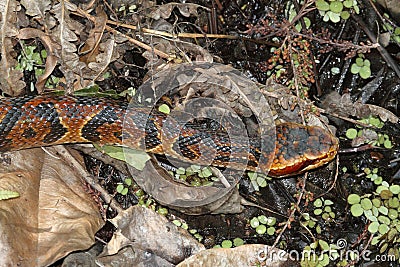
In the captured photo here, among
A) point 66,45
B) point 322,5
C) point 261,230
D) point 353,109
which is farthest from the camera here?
point 322,5

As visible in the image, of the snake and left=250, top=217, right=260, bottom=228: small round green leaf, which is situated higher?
the snake

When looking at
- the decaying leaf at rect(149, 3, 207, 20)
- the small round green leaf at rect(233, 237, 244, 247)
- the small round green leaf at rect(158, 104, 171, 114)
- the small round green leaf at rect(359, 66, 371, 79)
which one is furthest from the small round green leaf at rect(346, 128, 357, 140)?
the decaying leaf at rect(149, 3, 207, 20)

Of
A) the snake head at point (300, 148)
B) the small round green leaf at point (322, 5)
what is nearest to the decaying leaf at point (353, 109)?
the snake head at point (300, 148)

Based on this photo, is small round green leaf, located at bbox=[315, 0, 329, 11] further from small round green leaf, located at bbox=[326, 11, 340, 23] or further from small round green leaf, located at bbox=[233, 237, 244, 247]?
small round green leaf, located at bbox=[233, 237, 244, 247]

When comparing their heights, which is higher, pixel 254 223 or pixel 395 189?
pixel 395 189

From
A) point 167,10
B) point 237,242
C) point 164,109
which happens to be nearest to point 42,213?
point 164,109

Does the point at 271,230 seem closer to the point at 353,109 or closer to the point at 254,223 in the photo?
the point at 254,223

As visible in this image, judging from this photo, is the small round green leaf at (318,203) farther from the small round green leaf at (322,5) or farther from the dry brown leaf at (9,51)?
the dry brown leaf at (9,51)
